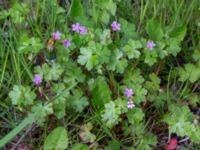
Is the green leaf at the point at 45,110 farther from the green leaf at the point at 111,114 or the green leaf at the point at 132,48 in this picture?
the green leaf at the point at 132,48

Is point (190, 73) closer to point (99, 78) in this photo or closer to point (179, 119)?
point (179, 119)

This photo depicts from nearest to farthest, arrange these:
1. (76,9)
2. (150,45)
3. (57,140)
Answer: (57,140) < (150,45) < (76,9)

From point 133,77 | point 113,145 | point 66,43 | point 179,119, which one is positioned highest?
point 66,43

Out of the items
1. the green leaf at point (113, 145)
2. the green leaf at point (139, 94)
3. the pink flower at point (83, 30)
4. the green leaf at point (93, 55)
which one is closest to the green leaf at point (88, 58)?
the green leaf at point (93, 55)

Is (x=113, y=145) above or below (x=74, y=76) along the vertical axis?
below

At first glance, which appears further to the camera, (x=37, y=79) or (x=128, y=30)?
(x=128, y=30)

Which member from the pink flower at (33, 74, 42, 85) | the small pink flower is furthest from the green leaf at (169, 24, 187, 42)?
the pink flower at (33, 74, 42, 85)

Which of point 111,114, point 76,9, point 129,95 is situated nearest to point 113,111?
point 111,114
